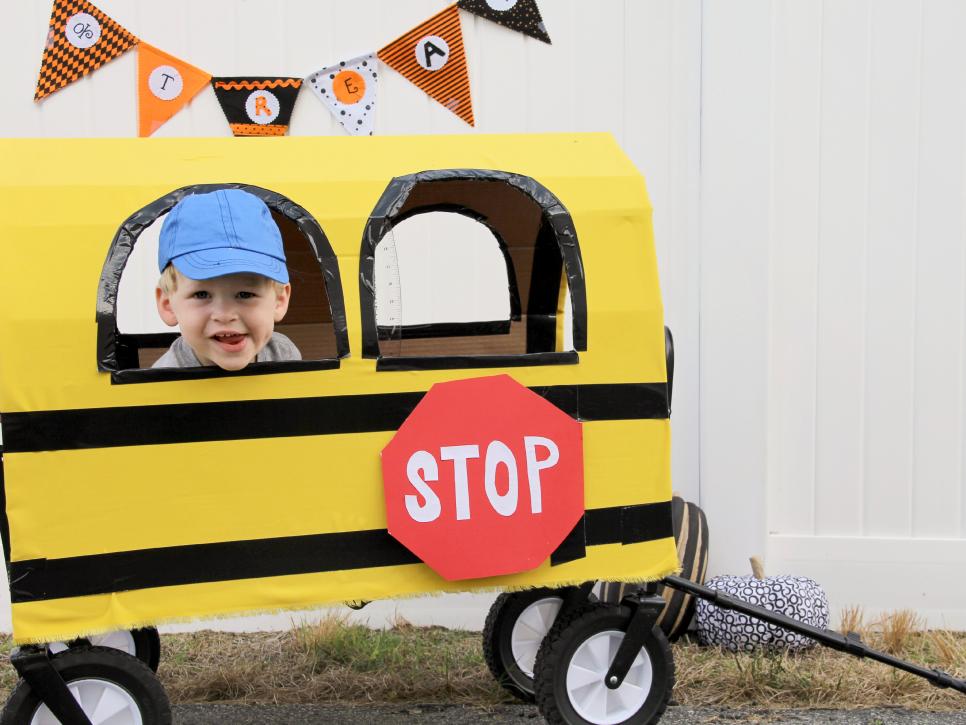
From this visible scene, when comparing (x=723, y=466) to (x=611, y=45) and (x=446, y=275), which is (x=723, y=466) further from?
(x=611, y=45)

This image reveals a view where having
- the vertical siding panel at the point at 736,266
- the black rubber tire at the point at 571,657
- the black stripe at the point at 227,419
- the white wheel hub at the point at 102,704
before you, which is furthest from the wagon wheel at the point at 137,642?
the vertical siding panel at the point at 736,266

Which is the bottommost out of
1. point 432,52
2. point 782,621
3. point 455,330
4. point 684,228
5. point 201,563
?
point 782,621

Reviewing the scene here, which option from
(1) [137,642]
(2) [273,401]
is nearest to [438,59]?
(2) [273,401]

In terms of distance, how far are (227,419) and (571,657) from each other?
43.5 inches

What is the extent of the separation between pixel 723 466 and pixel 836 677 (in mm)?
974

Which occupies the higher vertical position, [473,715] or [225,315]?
[225,315]

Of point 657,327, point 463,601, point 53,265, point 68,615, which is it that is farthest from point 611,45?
point 68,615

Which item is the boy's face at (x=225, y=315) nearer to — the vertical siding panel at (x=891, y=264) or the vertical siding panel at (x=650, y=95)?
the vertical siding panel at (x=650, y=95)

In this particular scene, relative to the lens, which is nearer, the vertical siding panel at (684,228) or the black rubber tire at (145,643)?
the black rubber tire at (145,643)

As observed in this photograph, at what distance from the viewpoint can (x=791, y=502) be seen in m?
4.25

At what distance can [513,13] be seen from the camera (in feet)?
13.6

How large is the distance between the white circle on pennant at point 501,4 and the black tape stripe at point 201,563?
2.46 meters

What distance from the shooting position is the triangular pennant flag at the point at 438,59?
4.13 m

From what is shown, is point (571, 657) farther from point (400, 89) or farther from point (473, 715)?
point (400, 89)
